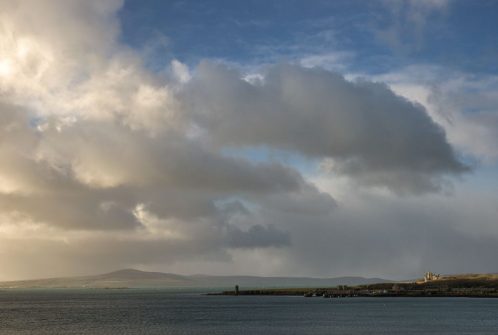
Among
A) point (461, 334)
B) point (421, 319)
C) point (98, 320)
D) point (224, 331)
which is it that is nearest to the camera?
point (461, 334)

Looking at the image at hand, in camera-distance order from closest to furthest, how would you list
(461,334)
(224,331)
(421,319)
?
(461,334) < (224,331) < (421,319)

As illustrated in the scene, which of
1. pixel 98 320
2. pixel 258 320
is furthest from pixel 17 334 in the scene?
pixel 258 320

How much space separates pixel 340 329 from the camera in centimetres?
9681

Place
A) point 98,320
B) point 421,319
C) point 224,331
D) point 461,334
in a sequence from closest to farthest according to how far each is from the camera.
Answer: point 461,334 → point 224,331 → point 421,319 → point 98,320

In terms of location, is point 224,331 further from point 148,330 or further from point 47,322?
point 47,322

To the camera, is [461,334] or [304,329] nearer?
[461,334]

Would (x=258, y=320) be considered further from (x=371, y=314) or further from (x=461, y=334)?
(x=461, y=334)

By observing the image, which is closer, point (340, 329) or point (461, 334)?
point (461, 334)

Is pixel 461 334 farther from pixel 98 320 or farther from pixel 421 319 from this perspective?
pixel 98 320

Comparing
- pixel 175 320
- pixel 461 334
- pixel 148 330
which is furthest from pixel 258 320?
pixel 461 334

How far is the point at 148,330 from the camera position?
98562mm

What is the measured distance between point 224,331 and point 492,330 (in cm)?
4016

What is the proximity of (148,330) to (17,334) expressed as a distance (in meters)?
19.5

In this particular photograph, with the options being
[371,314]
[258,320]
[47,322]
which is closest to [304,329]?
[258,320]
